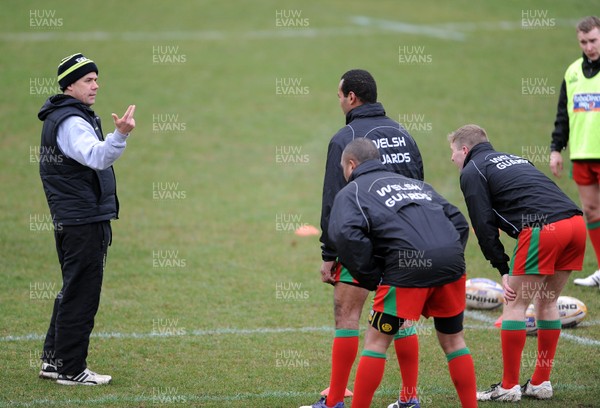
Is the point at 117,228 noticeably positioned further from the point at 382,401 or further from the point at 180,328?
the point at 382,401

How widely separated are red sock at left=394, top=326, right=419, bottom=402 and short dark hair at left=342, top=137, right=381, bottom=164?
1516 mm

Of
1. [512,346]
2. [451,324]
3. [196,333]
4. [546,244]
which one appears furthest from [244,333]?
[546,244]

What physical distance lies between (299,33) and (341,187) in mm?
21116

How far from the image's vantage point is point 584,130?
10.2 meters

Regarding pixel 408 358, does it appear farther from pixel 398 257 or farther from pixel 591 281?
pixel 591 281

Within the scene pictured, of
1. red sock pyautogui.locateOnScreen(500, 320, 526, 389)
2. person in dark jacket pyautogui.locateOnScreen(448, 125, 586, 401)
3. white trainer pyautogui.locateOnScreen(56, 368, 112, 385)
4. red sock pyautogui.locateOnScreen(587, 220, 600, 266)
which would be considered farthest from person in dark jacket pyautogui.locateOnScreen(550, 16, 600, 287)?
white trainer pyautogui.locateOnScreen(56, 368, 112, 385)

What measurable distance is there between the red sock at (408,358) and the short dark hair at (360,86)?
2009 millimetres

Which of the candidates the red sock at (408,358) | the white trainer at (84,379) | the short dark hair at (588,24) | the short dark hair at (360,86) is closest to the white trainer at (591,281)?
the short dark hair at (588,24)

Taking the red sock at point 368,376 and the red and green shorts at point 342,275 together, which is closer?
the red sock at point 368,376

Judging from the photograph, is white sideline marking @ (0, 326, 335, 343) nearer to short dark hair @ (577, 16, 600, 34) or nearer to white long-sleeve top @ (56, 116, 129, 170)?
white long-sleeve top @ (56, 116, 129, 170)

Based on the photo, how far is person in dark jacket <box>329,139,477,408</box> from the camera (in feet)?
20.7

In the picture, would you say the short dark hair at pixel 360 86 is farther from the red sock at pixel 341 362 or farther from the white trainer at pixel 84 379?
the white trainer at pixel 84 379

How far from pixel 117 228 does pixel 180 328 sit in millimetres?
4912

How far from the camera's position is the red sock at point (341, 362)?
7082 mm
